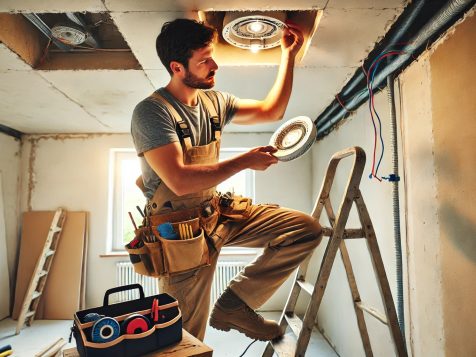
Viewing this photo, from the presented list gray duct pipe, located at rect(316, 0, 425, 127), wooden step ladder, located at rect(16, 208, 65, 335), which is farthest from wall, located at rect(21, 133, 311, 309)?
gray duct pipe, located at rect(316, 0, 425, 127)

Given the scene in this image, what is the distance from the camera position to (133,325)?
3.57 ft

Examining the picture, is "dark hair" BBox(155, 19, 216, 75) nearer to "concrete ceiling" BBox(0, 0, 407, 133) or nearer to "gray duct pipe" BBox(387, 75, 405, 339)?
"concrete ceiling" BBox(0, 0, 407, 133)

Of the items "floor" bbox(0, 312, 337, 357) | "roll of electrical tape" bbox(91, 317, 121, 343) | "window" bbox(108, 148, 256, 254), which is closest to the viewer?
"roll of electrical tape" bbox(91, 317, 121, 343)

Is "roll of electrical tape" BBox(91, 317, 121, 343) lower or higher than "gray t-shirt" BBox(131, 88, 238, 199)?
lower

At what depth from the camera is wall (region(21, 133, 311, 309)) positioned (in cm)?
415

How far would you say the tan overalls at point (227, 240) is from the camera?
57.9 inches

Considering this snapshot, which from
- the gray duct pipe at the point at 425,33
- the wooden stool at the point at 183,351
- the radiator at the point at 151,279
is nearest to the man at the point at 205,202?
the wooden stool at the point at 183,351

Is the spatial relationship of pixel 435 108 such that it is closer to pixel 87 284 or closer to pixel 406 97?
pixel 406 97

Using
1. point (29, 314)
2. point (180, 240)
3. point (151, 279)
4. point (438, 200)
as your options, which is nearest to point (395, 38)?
point (438, 200)

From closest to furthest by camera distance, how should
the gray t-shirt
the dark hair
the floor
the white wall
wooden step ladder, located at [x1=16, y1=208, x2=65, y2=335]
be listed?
the gray t-shirt → the dark hair → the white wall → the floor → wooden step ladder, located at [x1=16, y1=208, x2=65, y2=335]

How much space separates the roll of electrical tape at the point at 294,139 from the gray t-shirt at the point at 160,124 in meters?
0.34

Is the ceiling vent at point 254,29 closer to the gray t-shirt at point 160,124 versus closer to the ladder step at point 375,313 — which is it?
the gray t-shirt at point 160,124

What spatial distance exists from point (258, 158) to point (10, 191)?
3.93 metres

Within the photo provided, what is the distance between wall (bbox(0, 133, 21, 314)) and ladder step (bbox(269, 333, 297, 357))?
3812 millimetres
